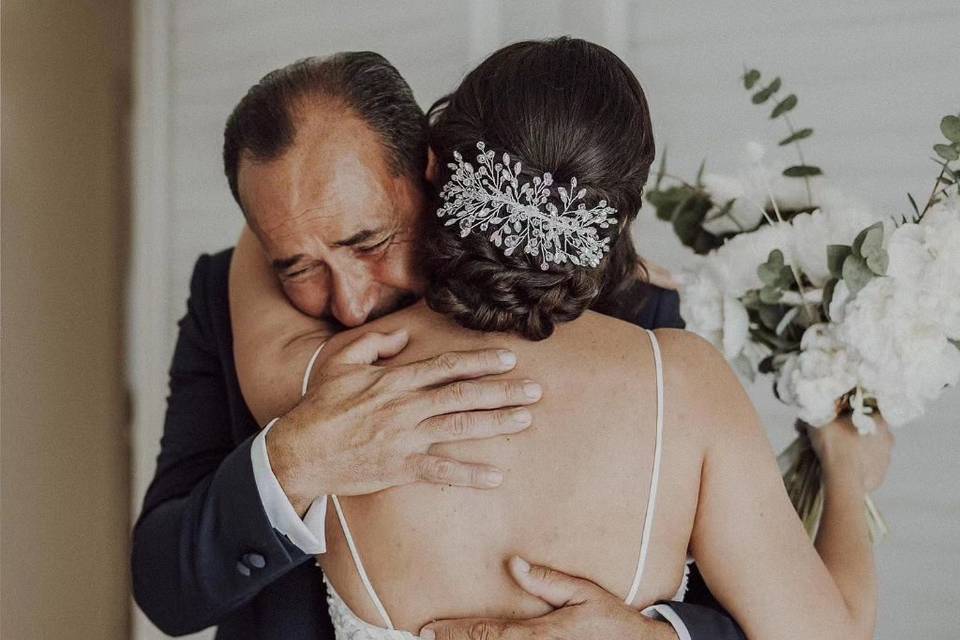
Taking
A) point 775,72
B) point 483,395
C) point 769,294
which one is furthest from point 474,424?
point 775,72

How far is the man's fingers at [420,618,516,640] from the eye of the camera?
1148mm

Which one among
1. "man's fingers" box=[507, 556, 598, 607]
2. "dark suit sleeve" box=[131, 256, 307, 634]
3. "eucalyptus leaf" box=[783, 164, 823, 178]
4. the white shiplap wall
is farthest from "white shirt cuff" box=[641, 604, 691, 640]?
the white shiplap wall

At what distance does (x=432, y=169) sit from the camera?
138 cm

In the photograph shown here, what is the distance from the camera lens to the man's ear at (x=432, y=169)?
1332 millimetres

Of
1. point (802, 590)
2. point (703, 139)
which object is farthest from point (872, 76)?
point (802, 590)

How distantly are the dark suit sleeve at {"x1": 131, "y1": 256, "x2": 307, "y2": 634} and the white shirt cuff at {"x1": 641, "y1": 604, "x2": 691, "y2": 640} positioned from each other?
0.47m

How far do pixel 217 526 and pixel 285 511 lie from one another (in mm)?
153

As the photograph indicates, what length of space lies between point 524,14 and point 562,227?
134cm

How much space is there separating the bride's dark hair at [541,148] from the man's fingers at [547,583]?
0.94 feet

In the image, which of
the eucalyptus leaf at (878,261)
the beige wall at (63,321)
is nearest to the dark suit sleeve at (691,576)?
the eucalyptus leaf at (878,261)

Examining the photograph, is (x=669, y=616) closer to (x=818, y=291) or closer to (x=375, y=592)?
(x=375, y=592)

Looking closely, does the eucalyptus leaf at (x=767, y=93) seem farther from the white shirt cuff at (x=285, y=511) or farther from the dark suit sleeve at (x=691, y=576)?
the white shirt cuff at (x=285, y=511)

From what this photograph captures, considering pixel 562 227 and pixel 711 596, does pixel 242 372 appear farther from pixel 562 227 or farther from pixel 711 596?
pixel 711 596

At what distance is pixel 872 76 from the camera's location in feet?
6.39
